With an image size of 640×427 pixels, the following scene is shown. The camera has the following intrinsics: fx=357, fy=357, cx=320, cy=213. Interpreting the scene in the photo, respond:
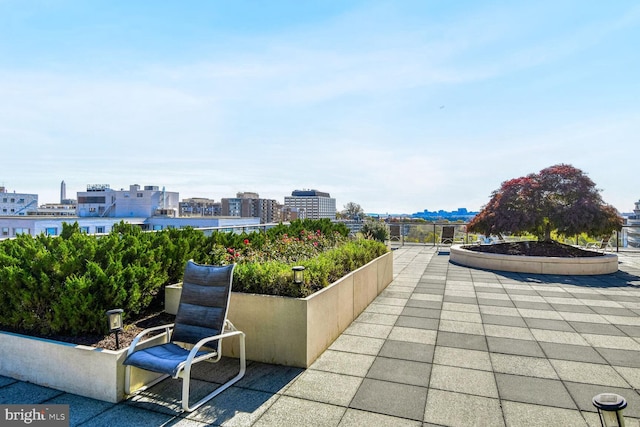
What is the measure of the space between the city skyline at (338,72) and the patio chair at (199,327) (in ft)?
15.8

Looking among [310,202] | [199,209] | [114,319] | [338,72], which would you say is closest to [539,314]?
[114,319]

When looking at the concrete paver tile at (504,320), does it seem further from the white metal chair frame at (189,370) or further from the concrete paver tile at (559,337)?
the white metal chair frame at (189,370)

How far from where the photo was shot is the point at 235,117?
9586mm

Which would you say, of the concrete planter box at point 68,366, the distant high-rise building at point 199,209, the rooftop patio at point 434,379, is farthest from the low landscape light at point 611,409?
the distant high-rise building at point 199,209

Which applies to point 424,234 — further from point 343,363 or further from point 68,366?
point 68,366

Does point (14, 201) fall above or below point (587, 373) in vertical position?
above

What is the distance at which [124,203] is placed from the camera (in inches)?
2055

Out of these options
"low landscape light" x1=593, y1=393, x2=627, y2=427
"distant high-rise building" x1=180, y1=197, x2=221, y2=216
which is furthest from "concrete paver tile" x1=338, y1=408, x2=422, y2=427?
"distant high-rise building" x1=180, y1=197, x2=221, y2=216

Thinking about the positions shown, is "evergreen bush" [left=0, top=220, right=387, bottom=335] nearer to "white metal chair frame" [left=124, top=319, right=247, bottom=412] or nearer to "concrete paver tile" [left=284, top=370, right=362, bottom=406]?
"white metal chair frame" [left=124, top=319, right=247, bottom=412]

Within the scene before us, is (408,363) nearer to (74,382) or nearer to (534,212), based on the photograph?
(74,382)

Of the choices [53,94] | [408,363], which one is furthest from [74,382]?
[53,94]

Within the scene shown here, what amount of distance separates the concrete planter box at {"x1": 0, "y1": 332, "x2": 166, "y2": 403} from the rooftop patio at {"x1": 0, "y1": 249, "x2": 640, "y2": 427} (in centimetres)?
7
